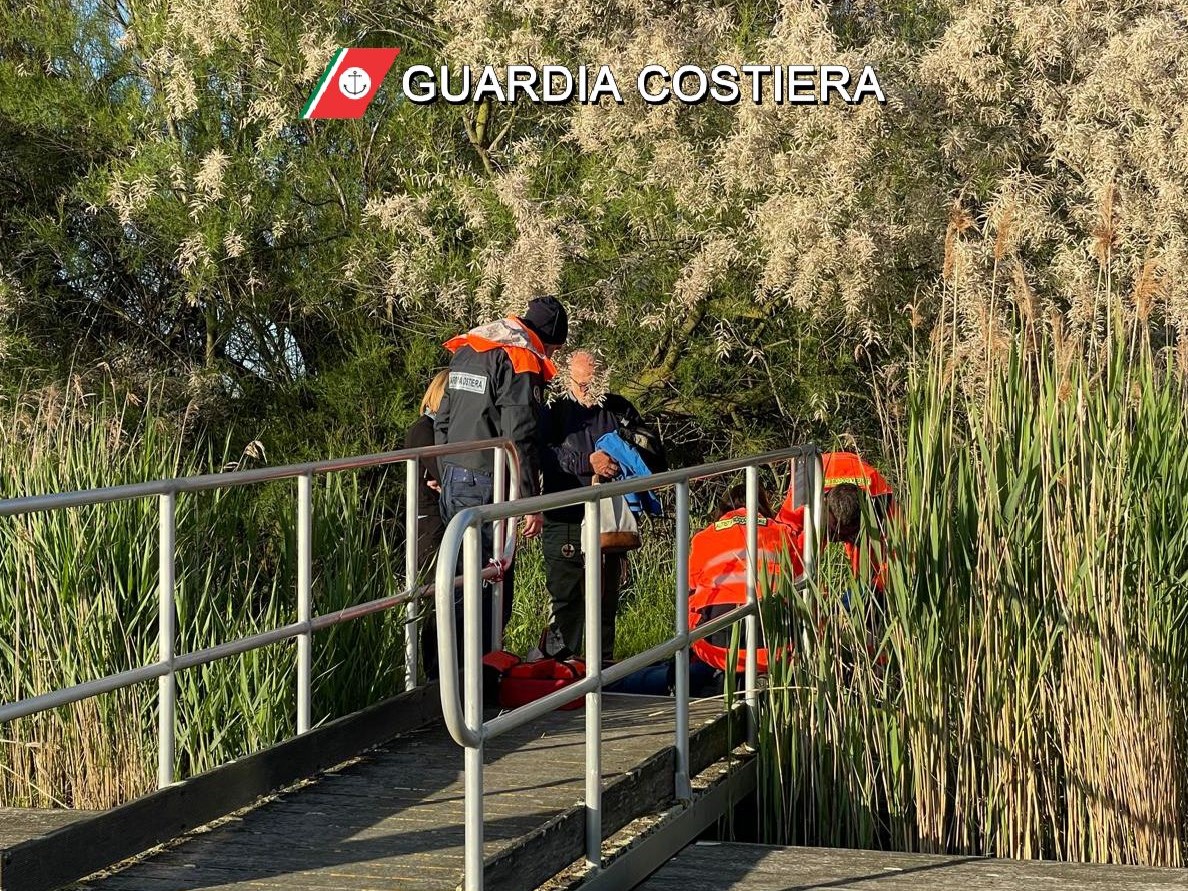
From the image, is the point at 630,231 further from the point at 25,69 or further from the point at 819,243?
the point at 25,69

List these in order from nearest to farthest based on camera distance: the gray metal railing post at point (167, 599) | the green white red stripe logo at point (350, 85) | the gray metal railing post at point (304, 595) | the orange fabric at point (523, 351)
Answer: the gray metal railing post at point (167, 599)
the gray metal railing post at point (304, 595)
the orange fabric at point (523, 351)
the green white red stripe logo at point (350, 85)

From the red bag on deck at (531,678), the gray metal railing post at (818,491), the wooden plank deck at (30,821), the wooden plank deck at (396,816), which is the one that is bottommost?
the wooden plank deck at (30,821)

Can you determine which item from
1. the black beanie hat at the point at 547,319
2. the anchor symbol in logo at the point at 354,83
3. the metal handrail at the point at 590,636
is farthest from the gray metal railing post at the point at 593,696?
the anchor symbol in logo at the point at 354,83

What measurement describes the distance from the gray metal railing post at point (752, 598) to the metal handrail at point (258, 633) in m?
1.12

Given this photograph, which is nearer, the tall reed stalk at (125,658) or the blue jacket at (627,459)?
the tall reed stalk at (125,658)

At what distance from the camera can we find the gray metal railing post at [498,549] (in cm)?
689

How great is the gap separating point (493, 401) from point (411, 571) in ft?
3.29

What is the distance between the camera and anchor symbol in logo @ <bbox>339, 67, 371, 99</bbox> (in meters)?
13.5

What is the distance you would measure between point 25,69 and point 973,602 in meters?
10.7

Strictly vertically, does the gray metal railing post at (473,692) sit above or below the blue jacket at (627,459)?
below

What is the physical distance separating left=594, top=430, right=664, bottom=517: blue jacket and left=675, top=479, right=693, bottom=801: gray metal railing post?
281 centimetres

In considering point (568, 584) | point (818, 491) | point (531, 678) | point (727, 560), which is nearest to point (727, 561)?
point (727, 560)

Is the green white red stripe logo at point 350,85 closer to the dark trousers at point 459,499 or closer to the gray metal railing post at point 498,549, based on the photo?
the dark trousers at point 459,499

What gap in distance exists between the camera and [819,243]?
11.6 m
